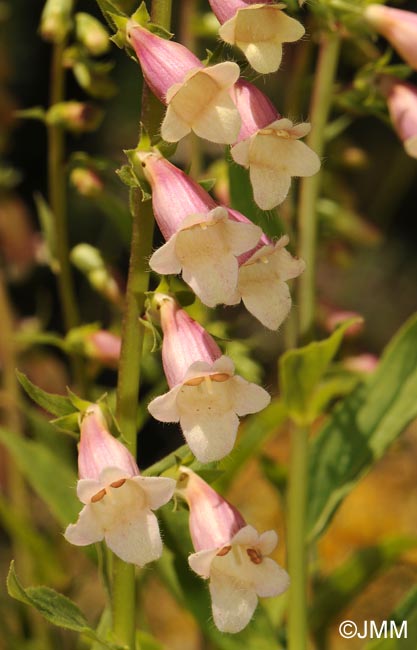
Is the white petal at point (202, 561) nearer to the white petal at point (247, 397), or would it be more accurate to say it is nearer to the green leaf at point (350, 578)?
the white petal at point (247, 397)

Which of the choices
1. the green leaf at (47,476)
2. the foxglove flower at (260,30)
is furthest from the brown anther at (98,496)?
the green leaf at (47,476)

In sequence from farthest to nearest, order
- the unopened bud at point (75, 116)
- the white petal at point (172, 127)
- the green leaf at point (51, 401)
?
the unopened bud at point (75, 116) → the green leaf at point (51, 401) → the white petal at point (172, 127)

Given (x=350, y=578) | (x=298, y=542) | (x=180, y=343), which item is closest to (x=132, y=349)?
(x=180, y=343)

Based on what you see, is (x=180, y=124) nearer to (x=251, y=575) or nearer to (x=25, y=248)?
(x=251, y=575)

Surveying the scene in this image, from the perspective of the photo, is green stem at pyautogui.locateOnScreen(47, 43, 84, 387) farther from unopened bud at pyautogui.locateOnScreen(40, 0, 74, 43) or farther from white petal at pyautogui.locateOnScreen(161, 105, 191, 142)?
white petal at pyautogui.locateOnScreen(161, 105, 191, 142)

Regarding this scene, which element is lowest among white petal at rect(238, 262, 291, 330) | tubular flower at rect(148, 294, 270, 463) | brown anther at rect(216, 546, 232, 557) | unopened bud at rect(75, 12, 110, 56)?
brown anther at rect(216, 546, 232, 557)

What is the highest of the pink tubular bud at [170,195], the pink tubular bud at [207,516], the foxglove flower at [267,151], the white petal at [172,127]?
the white petal at [172,127]

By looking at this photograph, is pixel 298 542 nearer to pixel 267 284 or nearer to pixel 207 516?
pixel 207 516

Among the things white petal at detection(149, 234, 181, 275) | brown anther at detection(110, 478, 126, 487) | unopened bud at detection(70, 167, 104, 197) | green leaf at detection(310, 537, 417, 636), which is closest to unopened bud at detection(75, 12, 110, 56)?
unopened bud at detection(70, 167, 104, 197)
